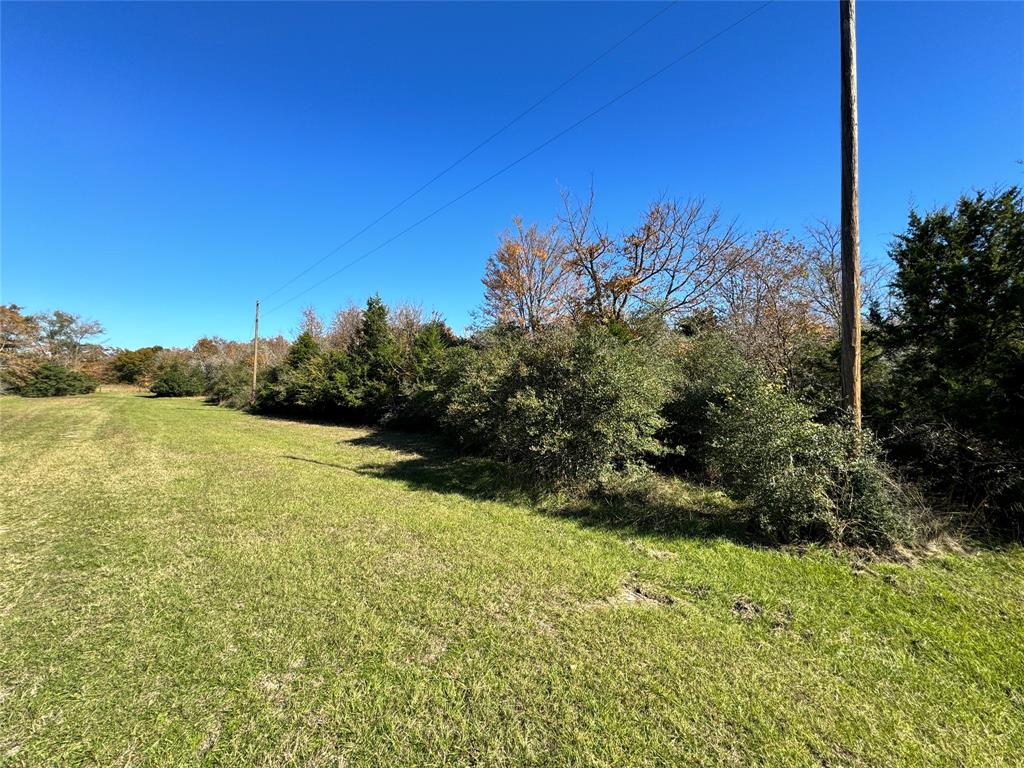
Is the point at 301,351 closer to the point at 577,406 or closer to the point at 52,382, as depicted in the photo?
the point at 577,406

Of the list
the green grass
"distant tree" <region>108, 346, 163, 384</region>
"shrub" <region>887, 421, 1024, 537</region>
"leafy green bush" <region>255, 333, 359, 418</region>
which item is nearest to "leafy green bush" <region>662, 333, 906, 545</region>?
the green grass

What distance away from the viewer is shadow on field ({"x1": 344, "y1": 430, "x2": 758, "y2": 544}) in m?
5.14

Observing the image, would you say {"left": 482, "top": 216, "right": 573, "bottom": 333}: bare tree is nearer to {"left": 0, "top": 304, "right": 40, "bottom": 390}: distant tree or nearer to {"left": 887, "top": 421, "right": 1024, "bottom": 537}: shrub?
{"left": 887, "top": 421, "right": 1024, "bottom": 537}: shrub

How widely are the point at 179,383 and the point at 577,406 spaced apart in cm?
4339

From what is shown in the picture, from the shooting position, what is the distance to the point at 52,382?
30766 mm

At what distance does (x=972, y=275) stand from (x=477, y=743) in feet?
25.7

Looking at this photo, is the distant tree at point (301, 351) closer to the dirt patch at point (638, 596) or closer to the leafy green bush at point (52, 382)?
the dirt patch at point (638, 596)

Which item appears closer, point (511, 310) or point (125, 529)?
point (125, 529)

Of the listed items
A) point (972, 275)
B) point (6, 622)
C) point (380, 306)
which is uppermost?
point (380, 306)

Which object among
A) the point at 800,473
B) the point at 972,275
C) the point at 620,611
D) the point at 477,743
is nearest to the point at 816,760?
the point at 620,611

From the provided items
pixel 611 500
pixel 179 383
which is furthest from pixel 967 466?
pixel 179 383

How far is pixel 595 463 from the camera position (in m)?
6.39

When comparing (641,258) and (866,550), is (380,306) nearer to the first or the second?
(641,258)

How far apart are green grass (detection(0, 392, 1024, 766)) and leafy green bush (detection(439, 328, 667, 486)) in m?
1.51
